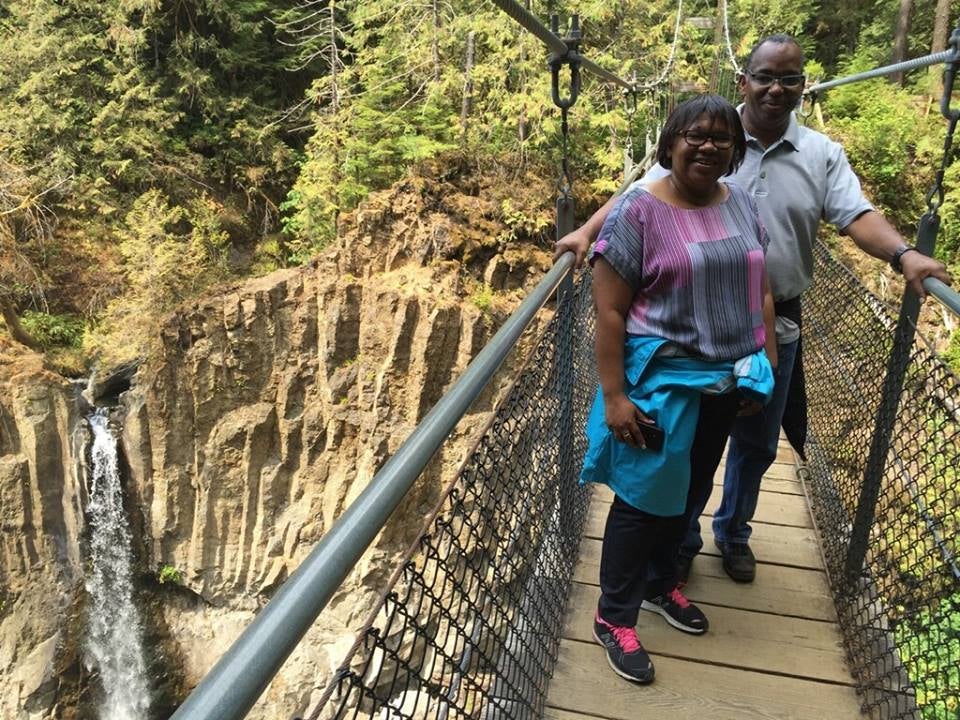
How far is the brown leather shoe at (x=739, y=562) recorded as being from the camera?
7.41ft

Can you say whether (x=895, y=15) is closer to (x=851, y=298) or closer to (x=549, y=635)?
(x=851, y=298)

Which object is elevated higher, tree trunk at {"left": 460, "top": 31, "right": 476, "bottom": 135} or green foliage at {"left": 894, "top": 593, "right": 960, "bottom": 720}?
tree trunk at {"left": 460, "top": 31, "right": 476, "bottom": 135}

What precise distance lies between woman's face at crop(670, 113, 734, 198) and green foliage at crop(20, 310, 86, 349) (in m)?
11.5

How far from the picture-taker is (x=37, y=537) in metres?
9.12

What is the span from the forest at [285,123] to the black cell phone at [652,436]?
22.5ft

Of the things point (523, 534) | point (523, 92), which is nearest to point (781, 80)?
point (523, 534)

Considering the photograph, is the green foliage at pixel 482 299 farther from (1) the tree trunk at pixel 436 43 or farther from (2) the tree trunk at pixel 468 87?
(1) the tree trunk at pixel 436 43

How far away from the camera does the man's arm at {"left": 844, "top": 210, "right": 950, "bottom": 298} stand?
1.65 metres

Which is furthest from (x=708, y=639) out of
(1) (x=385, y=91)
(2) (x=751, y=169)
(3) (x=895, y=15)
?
(3) (x=895, y=15)

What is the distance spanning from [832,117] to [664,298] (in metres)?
10.9

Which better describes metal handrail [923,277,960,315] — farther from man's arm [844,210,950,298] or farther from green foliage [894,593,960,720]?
green foliage [894,593,960,720]

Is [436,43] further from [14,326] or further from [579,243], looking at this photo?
[579,243]

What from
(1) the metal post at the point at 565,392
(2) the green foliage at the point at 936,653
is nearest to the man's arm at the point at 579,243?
(1) the metal post at the point at 565,392

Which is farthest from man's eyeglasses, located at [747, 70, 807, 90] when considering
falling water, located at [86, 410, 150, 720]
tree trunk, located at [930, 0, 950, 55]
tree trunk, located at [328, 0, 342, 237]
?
tree trunk, located at [930, 0, 950, 55]
